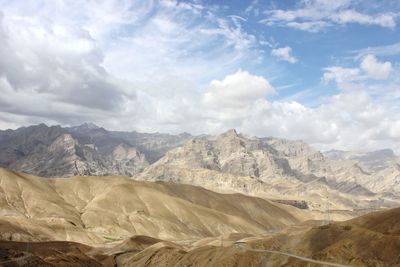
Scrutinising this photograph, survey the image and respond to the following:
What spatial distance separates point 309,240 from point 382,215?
29.0 meters

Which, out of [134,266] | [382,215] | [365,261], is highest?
[382,215]

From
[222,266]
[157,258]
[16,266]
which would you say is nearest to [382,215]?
[222,266]

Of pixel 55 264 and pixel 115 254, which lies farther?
pixel 115 254

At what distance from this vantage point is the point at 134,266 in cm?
16538

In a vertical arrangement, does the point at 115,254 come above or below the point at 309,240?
below

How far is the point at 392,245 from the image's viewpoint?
4552 inches

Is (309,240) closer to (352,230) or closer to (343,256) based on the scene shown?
(352,230)

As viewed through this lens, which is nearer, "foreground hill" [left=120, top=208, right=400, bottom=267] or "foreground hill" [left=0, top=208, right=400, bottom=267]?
"foreground hill" [left=120, top=208, right=400, bottom=267]

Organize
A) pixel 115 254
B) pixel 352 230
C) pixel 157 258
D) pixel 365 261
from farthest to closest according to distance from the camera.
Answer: pixel 115 254
pixel 157 258
pixel 352 230
pixel 365 261

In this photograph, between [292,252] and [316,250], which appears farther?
[316,250]

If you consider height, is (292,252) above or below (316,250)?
below

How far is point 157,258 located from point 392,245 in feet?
248

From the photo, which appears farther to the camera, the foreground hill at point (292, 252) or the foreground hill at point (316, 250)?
the foreground hill at point (292, 252)

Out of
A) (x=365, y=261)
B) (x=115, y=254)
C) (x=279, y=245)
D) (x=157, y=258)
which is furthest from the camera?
(x=115, y=254)
